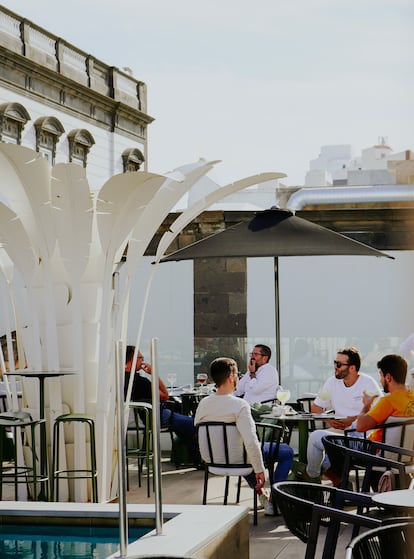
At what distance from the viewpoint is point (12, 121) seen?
78.8 ft

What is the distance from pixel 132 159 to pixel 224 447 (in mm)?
26062

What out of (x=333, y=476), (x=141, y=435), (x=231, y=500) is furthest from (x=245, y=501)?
(x=141, y=435)

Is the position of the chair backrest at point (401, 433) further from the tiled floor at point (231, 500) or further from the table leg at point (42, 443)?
the table leg at point (42, 443)

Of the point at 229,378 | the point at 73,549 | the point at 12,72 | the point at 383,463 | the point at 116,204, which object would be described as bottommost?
the point at 73,549

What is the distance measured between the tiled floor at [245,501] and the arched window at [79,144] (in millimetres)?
19284

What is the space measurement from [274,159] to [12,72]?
14.9m

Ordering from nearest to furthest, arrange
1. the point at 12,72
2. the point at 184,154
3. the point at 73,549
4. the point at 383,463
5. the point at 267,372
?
1. the point at 73,549
2. the point at 383,463
3. the point at 267,372
4. the point at 12,72
5. the point at 184,154

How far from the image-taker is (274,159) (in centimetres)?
3716

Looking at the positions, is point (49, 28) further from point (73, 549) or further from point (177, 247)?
point (73, 549)

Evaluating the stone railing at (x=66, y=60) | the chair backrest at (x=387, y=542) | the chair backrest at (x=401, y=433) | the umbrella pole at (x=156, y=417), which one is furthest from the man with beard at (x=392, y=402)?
the stone railing at (x=66, y=60)

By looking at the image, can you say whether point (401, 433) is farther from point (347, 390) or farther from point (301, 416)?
point (347, 390)

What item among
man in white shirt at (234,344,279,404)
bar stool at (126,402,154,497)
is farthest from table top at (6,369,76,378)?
man in white shirt at (234,344,279,404)

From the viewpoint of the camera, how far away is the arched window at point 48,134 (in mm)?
25578

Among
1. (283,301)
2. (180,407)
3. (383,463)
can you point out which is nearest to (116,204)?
(383,463)
